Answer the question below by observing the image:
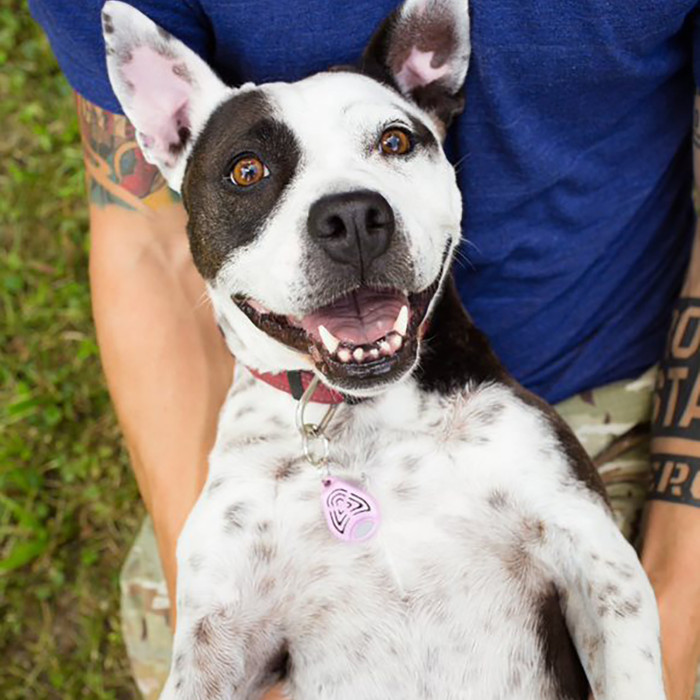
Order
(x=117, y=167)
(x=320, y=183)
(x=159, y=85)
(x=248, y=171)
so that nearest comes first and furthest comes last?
(x=320, y=183) < (x=248, y=171) < (x=159, y=85) < (x=117, y=167)

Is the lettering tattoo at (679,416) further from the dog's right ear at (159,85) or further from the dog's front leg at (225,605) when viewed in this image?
the dog's right ear at (159,85)

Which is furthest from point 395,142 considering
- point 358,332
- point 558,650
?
point 558,650

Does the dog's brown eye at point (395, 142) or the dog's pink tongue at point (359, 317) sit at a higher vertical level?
the dog's brown eye at point (395, 142)

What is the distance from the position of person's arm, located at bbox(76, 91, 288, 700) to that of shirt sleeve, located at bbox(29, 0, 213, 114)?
0.31 m

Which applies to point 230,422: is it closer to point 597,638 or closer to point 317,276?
point 317,276

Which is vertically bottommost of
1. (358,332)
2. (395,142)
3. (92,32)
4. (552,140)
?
(358,332)

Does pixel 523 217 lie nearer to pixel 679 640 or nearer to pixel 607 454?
pixel 607 454

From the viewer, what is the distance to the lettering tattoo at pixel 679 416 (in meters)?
3.08

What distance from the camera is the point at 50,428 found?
478cm

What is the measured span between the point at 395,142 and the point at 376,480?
3.13 ft

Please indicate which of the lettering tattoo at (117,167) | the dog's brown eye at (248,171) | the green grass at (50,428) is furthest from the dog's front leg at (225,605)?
the green grass at (50,428)

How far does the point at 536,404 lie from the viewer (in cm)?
274

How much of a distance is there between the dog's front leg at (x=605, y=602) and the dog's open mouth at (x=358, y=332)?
66 cm

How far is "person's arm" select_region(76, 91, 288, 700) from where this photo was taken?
328 centimetres
